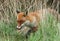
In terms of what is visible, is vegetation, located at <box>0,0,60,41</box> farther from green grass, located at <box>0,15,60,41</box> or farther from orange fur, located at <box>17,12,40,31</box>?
orange fur, located at <box>17,12,40,31</box>

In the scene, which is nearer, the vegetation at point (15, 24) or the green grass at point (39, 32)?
the green grass at point (39, 32)

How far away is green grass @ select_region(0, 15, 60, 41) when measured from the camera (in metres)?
5.48

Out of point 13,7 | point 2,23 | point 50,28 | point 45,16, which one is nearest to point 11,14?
point 13,7

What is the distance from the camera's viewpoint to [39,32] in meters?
5.89

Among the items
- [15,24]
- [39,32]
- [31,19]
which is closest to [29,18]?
[31,19]

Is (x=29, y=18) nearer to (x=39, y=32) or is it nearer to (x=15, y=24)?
(x=15, y=24)

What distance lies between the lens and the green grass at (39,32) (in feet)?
18.0

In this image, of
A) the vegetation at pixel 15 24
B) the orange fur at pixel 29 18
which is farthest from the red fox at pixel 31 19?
the vegetation at pixel 15 24

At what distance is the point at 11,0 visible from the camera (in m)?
8.27

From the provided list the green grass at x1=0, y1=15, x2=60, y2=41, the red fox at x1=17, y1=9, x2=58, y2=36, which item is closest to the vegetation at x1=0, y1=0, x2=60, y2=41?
the green grass at x1=0, y1=15, x2=60, y2=41

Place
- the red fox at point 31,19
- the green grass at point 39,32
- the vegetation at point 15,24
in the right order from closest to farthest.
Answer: the green grass at point 39,32 → the vegetation at point 15,24 → the red fox at point 31,19

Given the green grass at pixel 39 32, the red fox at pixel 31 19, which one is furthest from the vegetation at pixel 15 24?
the red fox at pixel 31 19

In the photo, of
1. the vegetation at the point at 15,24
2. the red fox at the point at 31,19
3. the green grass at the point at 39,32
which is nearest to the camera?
the green grass at the point at 39,32

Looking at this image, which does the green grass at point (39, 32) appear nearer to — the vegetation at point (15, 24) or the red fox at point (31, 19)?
the vegetation at point (15, 24)
